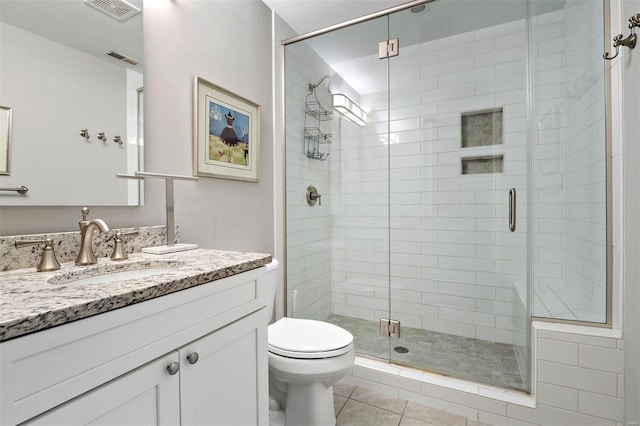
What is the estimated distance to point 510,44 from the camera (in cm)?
192

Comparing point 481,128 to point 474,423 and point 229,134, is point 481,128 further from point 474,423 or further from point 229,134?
point 474,423

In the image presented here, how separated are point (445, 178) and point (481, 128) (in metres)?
0.39

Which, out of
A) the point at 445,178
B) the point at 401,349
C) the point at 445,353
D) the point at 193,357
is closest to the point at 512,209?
the point at 445,178

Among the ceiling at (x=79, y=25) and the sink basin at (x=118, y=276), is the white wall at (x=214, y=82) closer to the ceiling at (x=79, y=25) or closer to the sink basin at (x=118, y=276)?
the ceiling at (x=79, y=25)

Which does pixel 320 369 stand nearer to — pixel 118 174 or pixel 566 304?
pixel 118 174

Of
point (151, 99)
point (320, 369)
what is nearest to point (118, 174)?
point (151, 99)

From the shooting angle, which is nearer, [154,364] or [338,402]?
[154,364]

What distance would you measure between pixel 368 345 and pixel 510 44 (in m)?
2.07

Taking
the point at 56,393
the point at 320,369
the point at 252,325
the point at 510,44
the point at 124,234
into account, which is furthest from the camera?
the point at 510,44

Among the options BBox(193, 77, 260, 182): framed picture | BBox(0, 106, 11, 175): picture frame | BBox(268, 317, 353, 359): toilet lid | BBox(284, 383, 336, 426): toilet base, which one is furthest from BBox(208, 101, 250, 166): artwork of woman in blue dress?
BBox(284, 383, 336, 426): toilet base

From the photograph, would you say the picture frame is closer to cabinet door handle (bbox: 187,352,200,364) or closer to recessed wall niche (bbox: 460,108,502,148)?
cabinet door handle (bbox: 187,352,200,364)

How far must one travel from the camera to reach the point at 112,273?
1.04 metres

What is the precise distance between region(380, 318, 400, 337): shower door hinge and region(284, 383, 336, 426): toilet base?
0.69 m

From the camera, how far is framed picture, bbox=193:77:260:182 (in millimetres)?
1582
